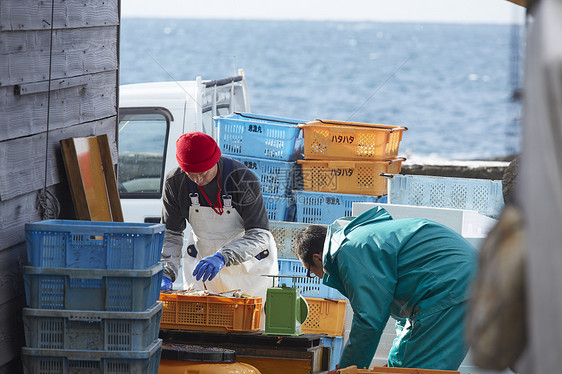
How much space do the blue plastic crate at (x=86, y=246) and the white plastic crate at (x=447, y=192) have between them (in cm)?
330

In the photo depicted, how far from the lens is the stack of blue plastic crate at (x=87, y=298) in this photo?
3441mm

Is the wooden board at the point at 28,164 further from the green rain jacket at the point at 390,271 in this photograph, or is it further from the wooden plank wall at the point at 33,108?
the green rain jacket at the point at 390,271

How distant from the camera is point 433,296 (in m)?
4.03

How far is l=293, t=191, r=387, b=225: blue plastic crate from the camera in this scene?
21.4 ft

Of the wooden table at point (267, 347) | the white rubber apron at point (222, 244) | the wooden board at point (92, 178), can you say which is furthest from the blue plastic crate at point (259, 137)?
the wooden table at point (267, 347)

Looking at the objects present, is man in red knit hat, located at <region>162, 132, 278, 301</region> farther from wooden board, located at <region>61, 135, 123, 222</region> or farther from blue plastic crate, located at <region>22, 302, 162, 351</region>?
blue plastic crate, located at <region>22, 302, 162, 351</region>

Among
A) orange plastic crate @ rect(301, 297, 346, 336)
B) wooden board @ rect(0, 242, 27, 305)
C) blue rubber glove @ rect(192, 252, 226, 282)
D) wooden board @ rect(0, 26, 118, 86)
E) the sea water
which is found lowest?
orange plastic crate @ rect(301, 297, 346, 336)

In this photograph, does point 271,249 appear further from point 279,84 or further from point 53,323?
point 279,84

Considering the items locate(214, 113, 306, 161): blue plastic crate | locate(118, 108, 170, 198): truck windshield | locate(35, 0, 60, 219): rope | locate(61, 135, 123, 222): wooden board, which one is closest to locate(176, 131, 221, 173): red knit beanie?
locate(61, 135, 123, 222): wooden board

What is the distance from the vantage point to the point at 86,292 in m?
3.49

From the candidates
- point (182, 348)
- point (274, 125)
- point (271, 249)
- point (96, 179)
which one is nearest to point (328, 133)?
point (274, 125)

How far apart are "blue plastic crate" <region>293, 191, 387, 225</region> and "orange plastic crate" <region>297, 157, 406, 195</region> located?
0.17 feet

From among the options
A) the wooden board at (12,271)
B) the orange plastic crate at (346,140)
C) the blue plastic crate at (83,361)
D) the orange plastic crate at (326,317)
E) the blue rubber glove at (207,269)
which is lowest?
the orange plastic crate at (326,317)

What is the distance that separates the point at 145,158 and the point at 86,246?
4.07 metres
